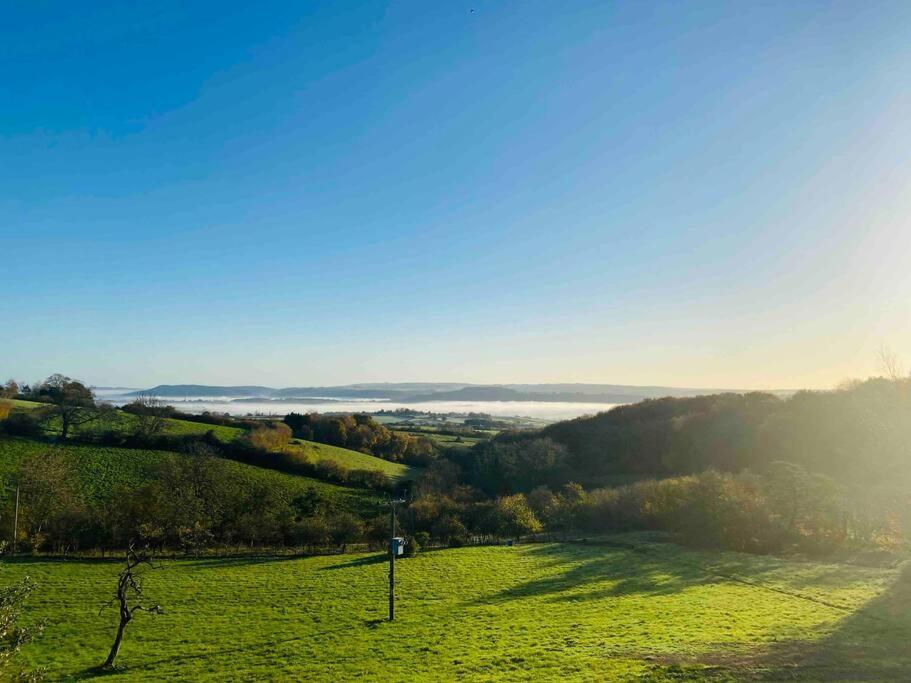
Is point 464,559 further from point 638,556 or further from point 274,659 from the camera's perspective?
point 274,659

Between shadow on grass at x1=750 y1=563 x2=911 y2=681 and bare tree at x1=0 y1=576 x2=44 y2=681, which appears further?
shadow on grass at x1=750 y1=563 x2=911 y2=681

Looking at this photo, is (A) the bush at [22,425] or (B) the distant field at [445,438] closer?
(A) the bush at [22,425]

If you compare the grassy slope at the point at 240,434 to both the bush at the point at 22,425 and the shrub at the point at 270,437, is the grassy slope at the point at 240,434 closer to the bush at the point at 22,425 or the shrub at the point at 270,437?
the shrub at the point at 270,437

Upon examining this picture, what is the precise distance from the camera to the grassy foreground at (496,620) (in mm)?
Result: 21984

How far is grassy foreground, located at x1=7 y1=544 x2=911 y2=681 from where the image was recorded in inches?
866

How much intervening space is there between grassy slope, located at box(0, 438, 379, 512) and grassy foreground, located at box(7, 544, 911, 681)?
26649mm

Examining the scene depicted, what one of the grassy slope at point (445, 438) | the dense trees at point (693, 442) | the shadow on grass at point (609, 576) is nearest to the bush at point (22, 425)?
the grassy slope at point (445, 438)

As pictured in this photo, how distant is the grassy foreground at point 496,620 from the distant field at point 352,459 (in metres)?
45.1

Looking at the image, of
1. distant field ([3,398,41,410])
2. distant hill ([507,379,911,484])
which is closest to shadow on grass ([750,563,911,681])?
distant hill ([507,379,911,484])

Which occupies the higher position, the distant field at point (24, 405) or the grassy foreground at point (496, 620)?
the distant field at point (24, 405)

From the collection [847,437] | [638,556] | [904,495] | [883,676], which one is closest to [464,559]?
[638,556]

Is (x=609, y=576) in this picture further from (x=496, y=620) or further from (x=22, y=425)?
(x=22, y=425)

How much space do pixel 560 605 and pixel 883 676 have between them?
17.1 m

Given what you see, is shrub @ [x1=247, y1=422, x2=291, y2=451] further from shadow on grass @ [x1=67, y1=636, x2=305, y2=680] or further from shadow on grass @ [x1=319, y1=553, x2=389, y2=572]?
shadow on grass @ [x1=67, y1=636, x2=305, y2=680]
